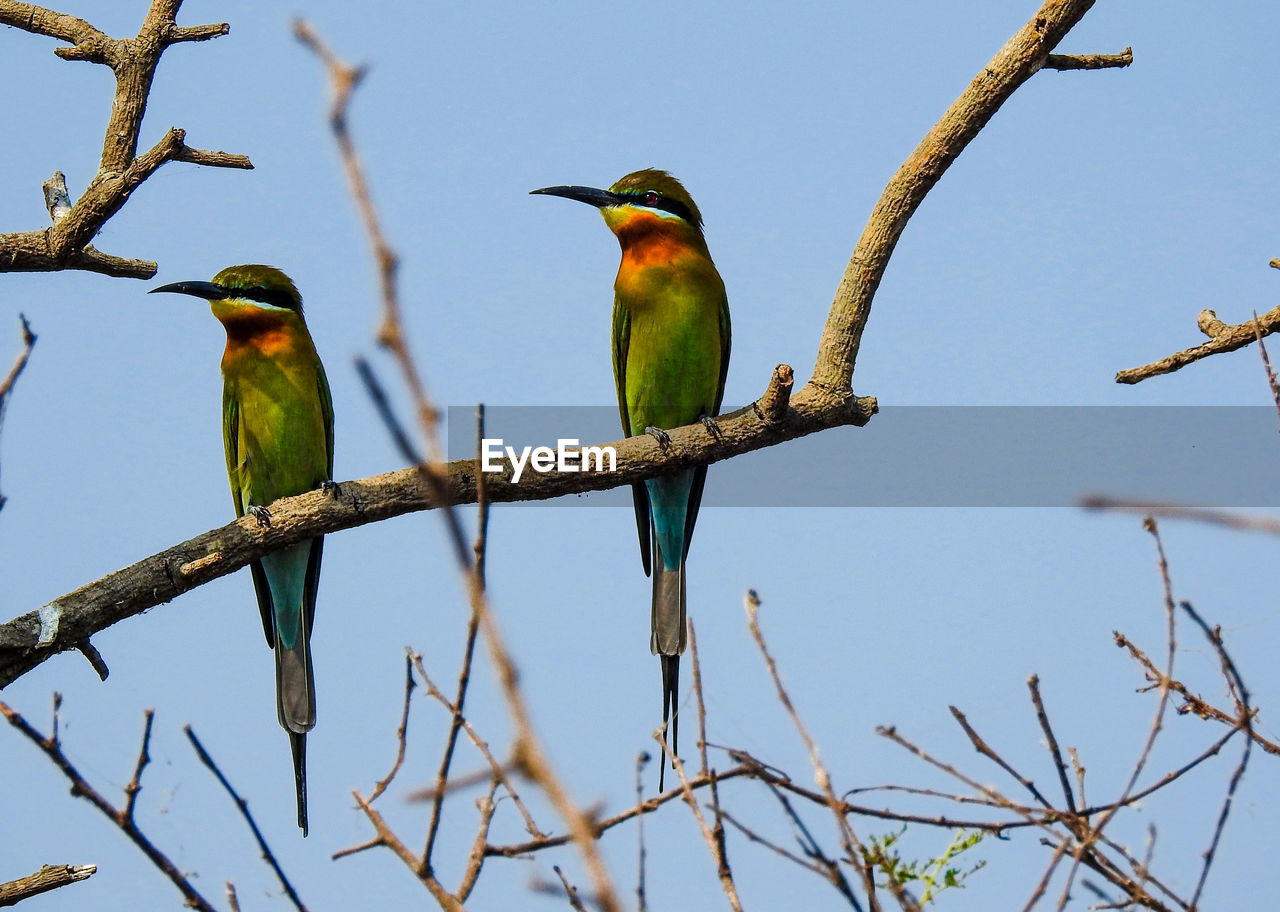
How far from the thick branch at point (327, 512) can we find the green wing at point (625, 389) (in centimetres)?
66

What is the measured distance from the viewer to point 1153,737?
1774 mm

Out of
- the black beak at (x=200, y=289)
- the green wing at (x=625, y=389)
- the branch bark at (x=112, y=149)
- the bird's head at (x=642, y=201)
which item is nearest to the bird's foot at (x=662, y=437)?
the green wing at (x=625, y=389)

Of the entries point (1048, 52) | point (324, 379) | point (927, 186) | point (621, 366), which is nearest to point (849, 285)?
point (927, 186)

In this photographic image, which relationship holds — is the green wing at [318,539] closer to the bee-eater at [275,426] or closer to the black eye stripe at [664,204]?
the bee-eater at [275,426]

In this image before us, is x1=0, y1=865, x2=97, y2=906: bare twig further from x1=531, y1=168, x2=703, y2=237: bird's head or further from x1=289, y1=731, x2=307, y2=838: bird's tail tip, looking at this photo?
x1=531, y1=168, x2=703, y2=237: bird's head

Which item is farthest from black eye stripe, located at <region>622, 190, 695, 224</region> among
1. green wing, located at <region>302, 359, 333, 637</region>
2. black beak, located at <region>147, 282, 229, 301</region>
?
black beak, located at <region>147, 282, 229, 301</region>

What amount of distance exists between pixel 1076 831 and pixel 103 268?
3.29 meters

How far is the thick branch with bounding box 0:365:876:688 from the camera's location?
10.9 ft

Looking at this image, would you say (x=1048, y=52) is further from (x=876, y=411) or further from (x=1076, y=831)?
(x=1076, y=831)

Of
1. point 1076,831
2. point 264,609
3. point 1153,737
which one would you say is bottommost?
point 1076,831

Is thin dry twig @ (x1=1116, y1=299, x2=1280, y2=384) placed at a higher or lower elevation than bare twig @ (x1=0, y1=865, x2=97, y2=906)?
higher

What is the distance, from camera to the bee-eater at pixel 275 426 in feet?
14.4

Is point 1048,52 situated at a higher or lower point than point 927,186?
higher

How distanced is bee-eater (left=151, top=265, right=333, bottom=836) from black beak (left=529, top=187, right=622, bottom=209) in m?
1.02
